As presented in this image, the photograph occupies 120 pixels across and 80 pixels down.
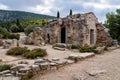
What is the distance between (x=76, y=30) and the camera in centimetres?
2684

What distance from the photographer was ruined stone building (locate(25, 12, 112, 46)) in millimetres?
26344

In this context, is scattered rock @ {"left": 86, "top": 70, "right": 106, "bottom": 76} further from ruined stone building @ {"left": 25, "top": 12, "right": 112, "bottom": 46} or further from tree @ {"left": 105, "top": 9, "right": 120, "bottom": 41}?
tree @ {"left": 105, "top": 9, "right": 120, "bottom": 41}

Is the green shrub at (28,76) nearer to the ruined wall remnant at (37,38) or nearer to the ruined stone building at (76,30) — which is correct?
the ruined stone building at (76,30)

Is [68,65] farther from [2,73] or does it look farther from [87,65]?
[2,73]

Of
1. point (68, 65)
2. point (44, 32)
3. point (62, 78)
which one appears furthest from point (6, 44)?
point (62, 78)

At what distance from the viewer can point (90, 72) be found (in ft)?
36.6

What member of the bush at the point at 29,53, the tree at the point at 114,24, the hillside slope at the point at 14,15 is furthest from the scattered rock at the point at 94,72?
the hillside slope at the point at 14,15

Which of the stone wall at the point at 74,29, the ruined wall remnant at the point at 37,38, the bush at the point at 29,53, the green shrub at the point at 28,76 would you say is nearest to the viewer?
the green shrub at the point at 28,76

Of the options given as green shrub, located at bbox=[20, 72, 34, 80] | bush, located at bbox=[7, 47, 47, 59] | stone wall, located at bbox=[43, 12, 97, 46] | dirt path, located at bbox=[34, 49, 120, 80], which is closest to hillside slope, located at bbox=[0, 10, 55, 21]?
stone wall, located at bbox=[43, 12, 97, 46]

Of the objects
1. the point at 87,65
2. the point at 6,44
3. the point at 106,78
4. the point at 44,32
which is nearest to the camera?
the point at 106,78

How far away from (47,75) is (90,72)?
2164 millimetres

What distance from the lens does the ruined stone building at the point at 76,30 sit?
26.3 m

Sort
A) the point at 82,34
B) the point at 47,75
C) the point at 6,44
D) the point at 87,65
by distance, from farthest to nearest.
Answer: the point at 82,34 < the point at 6,44 < the point at 87,65 < the point at 47,75

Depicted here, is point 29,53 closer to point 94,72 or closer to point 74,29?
point 94,72
